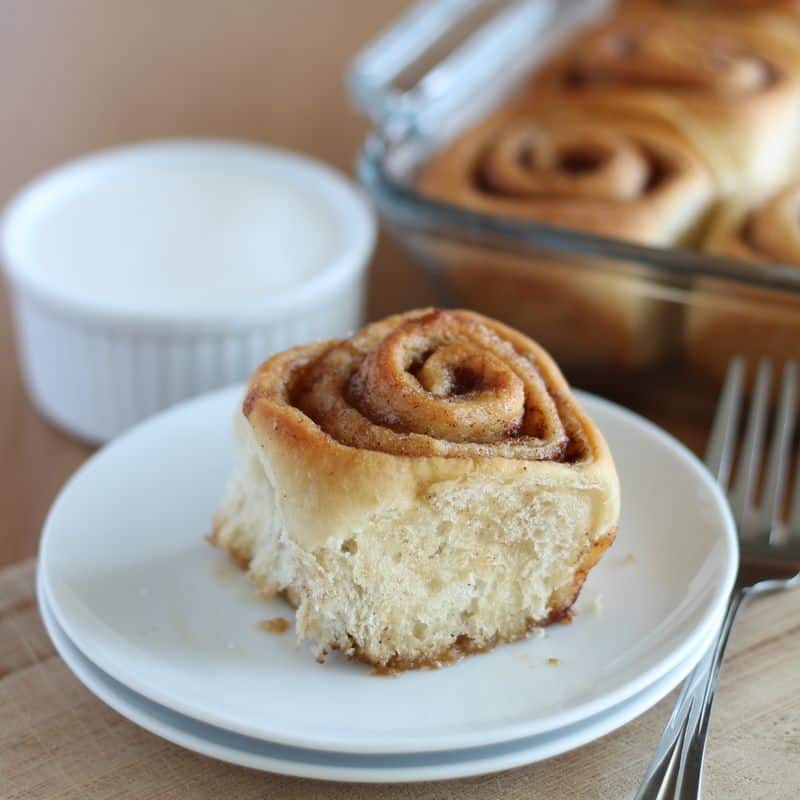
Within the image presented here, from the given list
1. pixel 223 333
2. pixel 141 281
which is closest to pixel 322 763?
pixel 223 333

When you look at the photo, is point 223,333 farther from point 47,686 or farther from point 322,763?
point 322,763

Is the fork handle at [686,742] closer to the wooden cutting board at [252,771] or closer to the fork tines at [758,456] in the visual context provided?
the wooden cutting board at [252,771]

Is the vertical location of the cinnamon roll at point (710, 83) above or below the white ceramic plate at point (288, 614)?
above

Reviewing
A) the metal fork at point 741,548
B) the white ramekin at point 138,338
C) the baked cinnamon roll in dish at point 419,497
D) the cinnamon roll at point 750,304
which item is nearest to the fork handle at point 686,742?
the metal fork at point 741,548

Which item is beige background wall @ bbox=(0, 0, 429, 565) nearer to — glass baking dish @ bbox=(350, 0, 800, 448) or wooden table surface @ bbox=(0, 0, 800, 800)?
wooden table surface @ bbox=(0, 0, 800, 800)

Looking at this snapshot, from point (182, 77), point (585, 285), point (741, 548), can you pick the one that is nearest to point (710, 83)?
point (585, 285)

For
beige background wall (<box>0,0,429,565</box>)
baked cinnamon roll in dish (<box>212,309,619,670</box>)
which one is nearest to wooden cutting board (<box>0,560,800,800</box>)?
baked cinnamon roll in dish (<box>212,309,619,670</box>)
